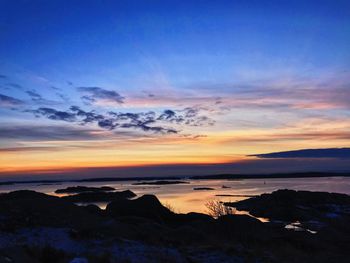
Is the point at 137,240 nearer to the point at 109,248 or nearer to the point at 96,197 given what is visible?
the point at 109,248

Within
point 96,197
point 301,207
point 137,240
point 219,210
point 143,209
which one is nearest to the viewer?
point 137,240

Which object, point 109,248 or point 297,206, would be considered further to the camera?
point 297,206

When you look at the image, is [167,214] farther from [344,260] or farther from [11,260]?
[11,260]

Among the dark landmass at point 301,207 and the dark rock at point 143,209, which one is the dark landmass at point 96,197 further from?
the dark rock at point 143,209

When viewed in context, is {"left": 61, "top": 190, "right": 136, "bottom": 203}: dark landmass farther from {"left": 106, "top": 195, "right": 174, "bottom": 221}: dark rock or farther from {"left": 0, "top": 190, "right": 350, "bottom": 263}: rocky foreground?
{"left": 0, "top": 190, "right": 350, "bottom": 263}: rocky foreground

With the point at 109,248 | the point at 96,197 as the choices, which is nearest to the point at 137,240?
the point at 109,248

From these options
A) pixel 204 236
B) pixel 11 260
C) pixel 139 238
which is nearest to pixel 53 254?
pixel 11 260

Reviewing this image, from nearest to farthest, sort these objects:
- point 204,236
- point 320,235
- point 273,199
Result: point 204,236
point 320,235
point 273,199

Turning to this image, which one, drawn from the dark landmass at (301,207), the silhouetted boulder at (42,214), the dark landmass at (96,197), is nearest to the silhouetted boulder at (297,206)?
the dark landmass at (301,207)

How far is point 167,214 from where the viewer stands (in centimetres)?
4019

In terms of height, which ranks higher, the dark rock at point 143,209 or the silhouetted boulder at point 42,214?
the silhouetted boulder at point 42,214

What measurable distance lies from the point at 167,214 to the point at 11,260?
27.2 metres

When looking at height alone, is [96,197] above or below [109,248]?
above

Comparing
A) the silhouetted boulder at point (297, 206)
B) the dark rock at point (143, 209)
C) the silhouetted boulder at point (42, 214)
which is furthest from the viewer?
the silhouetted boulder at point (297, 206)
